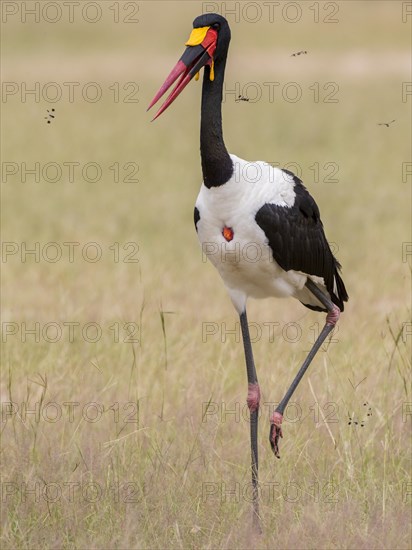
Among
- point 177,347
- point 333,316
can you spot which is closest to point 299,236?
point 333,316

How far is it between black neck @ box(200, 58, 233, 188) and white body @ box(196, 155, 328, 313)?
0.14 ft

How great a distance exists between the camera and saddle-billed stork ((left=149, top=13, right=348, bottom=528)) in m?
5.38

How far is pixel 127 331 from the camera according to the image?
855 cm

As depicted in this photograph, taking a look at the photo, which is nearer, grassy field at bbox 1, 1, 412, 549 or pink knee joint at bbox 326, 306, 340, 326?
grassy field at bbox 1, 1, 412, 549

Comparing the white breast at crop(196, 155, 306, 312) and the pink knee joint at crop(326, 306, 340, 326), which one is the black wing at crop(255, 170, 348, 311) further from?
the pink knee joint at crop(326, 306, 340, 326)

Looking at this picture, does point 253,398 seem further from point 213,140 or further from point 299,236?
point 213,140

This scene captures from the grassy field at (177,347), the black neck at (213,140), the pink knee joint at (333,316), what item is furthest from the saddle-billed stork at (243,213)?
the grassy field at (177,347)

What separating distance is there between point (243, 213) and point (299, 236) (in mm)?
465

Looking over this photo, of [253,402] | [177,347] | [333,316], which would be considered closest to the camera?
[253,402]

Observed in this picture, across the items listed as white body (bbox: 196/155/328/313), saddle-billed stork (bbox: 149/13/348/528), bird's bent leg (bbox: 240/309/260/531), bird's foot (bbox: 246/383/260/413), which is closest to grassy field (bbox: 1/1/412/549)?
bird's bent leg (bbox: 240/309/260/531)

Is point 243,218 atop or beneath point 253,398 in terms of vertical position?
atop

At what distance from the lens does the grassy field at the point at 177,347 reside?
17.6 ft

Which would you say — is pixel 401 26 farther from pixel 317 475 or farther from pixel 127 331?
pixel 317 475

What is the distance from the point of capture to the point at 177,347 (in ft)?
25.6
